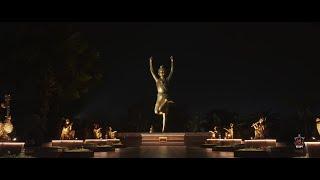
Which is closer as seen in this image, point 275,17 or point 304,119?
point 275,17

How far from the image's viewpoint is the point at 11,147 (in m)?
13.7

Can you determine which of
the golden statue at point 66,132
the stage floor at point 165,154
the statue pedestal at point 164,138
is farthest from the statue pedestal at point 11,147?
the statue pedestal at point 164,138

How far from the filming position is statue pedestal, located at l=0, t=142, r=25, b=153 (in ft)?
44.7

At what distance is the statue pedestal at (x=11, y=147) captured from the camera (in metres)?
13.6

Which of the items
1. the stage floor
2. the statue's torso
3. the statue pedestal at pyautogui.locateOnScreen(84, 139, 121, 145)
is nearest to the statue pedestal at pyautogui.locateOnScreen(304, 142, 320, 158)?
the stage floor

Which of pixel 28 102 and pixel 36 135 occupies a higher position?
pixel 28 102

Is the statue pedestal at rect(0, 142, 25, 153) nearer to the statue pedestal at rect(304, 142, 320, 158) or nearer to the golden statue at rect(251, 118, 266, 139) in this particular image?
the statue pedestal at rect(304, 142, 320, 158)

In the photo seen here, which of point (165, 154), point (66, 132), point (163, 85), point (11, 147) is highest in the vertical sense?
point (163, 85)

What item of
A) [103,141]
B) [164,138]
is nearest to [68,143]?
[103,141]

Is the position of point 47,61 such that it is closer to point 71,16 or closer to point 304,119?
point 71,16

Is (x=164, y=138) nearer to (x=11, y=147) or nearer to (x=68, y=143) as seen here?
(x=68, y=143)

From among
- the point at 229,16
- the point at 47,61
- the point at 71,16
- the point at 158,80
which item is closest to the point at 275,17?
the point at 229,16

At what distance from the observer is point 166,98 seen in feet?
64.1
